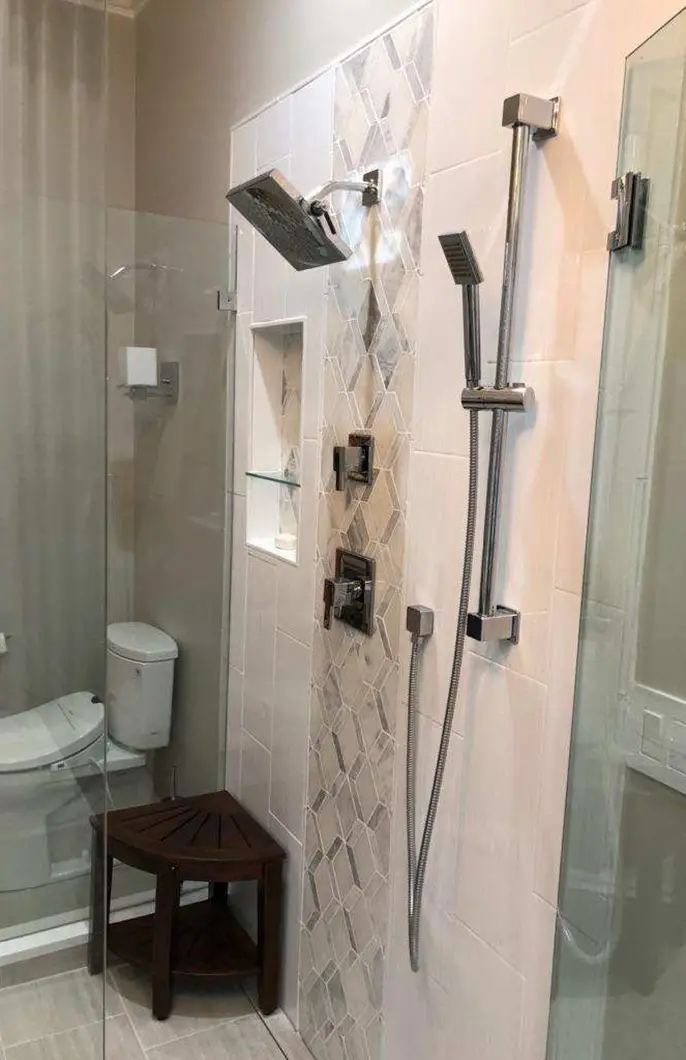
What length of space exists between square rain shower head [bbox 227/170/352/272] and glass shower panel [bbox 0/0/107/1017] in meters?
0.61

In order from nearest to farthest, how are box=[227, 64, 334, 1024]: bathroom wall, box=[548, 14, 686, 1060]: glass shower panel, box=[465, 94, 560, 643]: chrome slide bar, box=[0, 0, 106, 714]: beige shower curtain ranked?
box=[548, 14, 686, 1060]: glass shower panel → box=[465, 94, 560, 643]: chrome slide bar → box=[227, 64, 334, 1024]: bathroom wall → box=[0, 0, 106, 714]: beige shower curtain

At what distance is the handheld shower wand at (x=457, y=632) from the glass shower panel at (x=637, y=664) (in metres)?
0.21

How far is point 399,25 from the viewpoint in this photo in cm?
161

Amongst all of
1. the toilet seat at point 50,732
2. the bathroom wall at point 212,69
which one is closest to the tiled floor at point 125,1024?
the toilet seat at point 50,732

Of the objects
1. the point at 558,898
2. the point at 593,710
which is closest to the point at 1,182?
the point at 593,710

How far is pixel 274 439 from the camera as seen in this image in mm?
2316

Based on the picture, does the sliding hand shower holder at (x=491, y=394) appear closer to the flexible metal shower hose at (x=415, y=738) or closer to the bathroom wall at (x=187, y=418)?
the flexible metal shower hose at (x=415, y=738)

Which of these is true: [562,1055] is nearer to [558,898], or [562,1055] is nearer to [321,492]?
[558,898]

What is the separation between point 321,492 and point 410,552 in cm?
40

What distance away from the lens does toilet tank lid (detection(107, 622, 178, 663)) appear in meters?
2.57

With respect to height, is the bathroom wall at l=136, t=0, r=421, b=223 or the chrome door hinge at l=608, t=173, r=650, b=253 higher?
the bathroom wall at l=136, t=0, r=421, b=223

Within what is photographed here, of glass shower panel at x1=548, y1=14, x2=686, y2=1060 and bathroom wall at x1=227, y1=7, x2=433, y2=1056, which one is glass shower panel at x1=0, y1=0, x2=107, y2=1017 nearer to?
bathroom wall at x1=227, y1=7, x2=433, y2=1056

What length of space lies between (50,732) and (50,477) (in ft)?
2.23

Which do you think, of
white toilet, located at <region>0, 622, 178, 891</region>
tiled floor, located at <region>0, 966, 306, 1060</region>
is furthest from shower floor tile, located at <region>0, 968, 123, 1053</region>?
white toilet, located at <region>0, 622, 178, 891</region>
